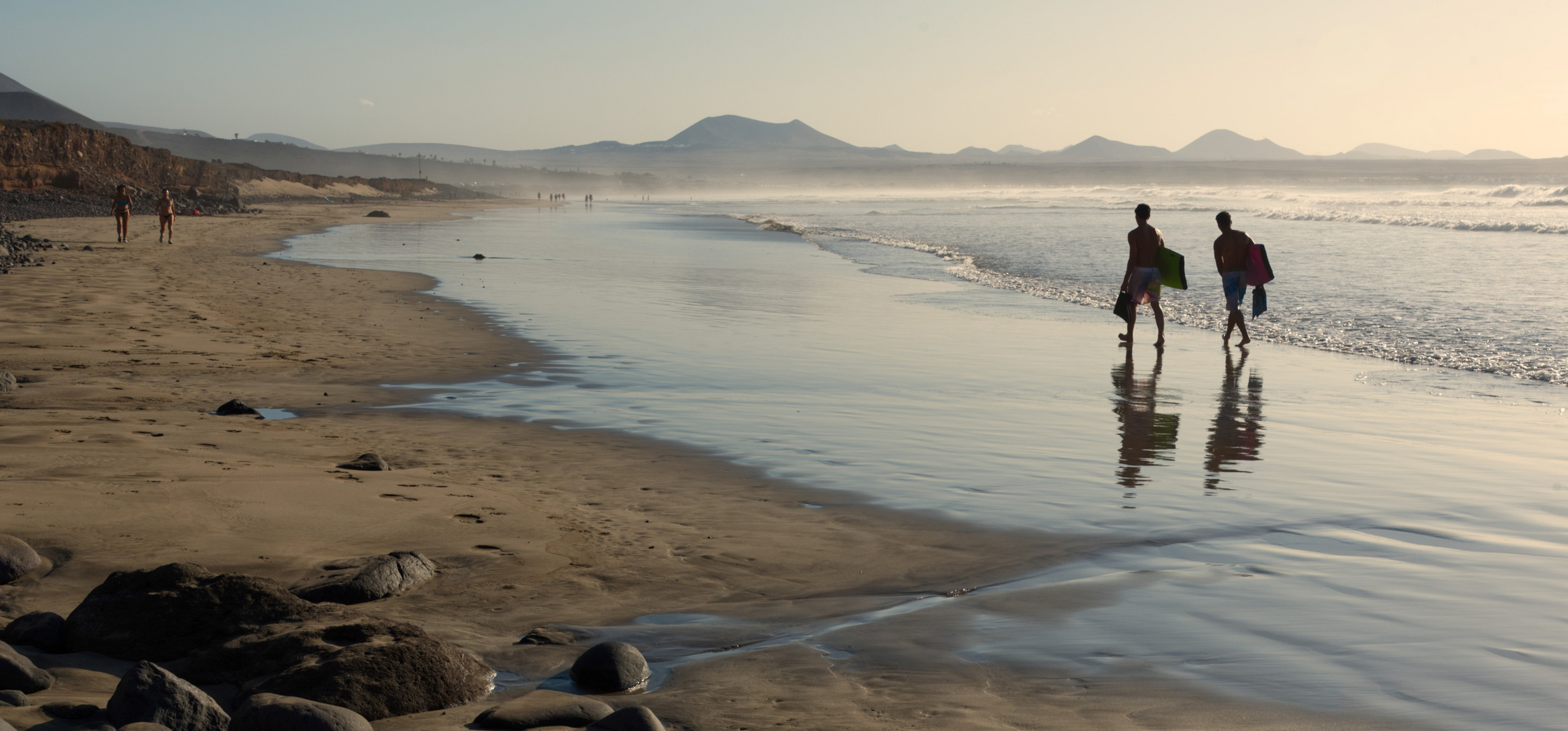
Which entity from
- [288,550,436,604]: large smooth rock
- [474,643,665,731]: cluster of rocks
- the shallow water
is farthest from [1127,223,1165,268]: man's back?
[474,643,665,731]: cluster of rocks

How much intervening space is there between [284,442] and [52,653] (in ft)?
12.2

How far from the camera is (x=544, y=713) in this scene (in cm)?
344

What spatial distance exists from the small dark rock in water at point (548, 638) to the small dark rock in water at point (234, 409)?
16.5ft

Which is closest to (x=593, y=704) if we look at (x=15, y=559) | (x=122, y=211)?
(x=15, y=559)

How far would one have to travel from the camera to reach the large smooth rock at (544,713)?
3.40m

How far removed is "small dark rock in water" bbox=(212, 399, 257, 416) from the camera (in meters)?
8.21

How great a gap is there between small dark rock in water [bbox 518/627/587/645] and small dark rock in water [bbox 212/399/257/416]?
504 centimetres

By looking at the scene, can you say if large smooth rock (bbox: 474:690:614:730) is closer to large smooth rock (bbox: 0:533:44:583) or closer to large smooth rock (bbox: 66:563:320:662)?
large smooth rock (bbox: 66:563:320:662)

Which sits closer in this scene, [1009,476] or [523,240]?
[1009,476]

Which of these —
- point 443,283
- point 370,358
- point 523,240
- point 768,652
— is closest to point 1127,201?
point 523,240

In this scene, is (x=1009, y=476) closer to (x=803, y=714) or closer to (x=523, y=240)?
(x=803, y=714)

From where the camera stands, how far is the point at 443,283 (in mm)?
19594

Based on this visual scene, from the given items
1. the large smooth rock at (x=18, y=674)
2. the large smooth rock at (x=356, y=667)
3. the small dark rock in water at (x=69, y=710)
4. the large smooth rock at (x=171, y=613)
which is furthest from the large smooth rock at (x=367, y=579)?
the small dark rock in water at (x=69, y=710)

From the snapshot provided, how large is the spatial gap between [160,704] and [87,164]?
200 ft
